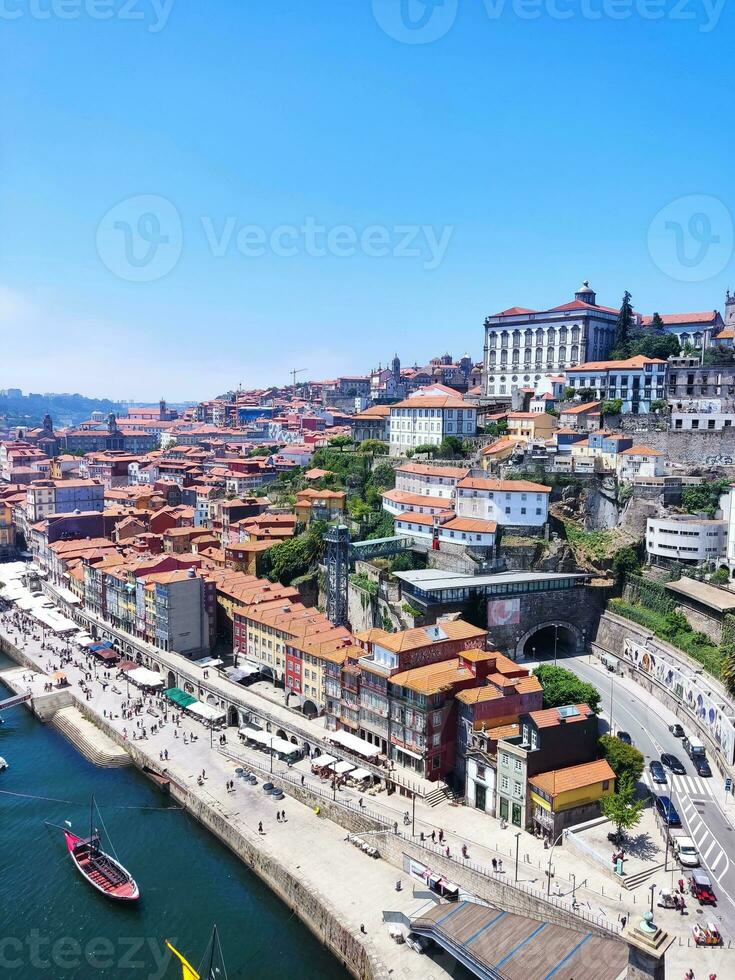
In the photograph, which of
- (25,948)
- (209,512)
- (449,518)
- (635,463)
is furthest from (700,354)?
(25,948)

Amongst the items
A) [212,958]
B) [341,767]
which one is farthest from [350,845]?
[212,958]

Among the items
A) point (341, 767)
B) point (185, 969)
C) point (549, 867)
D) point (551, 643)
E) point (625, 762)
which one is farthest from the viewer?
point (551, 643)

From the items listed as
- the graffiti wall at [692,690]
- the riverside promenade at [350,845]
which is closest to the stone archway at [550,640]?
the graffiti wall at [692,690]

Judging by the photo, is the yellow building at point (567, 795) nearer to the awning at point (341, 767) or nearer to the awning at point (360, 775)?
the awning at point (360, 775)

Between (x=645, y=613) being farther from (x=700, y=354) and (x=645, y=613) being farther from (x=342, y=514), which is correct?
(x=700, y=354)

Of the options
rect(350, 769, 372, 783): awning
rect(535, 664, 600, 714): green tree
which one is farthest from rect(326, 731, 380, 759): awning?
rect(535, 664, 600, 714): green tree

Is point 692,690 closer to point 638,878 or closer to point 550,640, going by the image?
point 550,640

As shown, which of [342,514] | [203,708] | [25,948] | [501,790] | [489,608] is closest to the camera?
[25,948]
